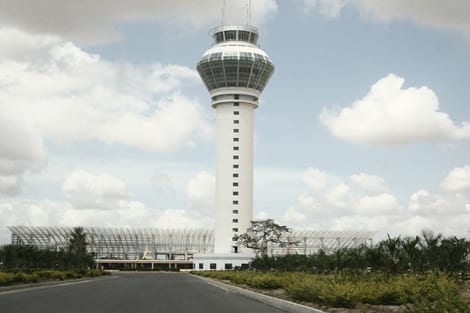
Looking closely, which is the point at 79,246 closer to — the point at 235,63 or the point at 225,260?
the point at 225,260

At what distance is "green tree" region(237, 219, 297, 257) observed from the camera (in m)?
115

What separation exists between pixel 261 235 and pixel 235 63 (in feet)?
107

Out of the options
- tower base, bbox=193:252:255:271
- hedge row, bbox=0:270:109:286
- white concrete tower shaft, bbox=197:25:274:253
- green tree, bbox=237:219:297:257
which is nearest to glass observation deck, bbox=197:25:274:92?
→ white concrete tower shaft, bbox=197:25:274:253

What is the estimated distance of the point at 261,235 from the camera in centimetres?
11738

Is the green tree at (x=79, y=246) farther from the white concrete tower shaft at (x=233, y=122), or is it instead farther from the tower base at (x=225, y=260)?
the white concrete tower shaft at (x=233, y=122)

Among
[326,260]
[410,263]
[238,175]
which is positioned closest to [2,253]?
[326,260]

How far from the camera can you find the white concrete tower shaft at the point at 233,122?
121m

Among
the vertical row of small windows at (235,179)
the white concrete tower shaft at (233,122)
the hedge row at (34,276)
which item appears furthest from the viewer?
the white concrete tower shaft at (233,122)

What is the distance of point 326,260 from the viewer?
62.2 metres

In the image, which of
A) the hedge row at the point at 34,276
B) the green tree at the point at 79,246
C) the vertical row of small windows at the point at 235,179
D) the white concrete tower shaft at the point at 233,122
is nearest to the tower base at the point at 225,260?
the white concrete tower shaft at the point at 233,122

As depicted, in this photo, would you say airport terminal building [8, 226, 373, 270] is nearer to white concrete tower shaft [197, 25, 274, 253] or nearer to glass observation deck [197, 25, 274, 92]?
white concrete tower shaft [197, 25, 274, 253]

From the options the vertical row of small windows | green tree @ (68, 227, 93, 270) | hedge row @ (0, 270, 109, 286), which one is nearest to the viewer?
hedge row @ (0, 270, 109, 286)

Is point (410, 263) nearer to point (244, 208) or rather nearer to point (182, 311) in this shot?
point (182, 311)

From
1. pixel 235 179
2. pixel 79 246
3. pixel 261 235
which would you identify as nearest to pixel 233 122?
pixel 235 179
